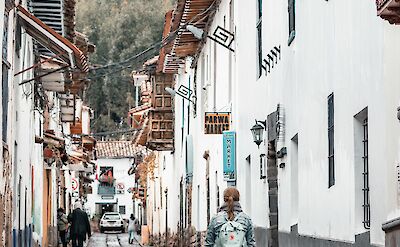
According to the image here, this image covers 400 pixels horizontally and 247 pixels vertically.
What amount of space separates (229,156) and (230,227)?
12006mm

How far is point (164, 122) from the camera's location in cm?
4594

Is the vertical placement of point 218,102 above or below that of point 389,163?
above

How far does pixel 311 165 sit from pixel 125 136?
10935 centimetres

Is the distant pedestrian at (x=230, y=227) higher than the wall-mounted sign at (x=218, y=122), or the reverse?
the wall-mounted sign at (x=218, y=122)

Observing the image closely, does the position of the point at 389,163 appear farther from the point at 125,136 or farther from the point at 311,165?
the point at 125,136

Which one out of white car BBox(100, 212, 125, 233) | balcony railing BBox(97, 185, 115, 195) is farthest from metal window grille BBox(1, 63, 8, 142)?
balcony railing BBox(97, 185, 115, 195)

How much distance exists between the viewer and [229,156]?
25500mm

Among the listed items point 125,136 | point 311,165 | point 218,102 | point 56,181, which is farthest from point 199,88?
point 125,136

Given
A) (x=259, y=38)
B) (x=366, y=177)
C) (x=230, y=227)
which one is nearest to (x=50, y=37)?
(x=259, y=38)

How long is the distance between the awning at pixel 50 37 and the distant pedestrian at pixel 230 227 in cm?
817

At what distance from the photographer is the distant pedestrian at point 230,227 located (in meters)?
13.5

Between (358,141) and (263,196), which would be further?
(263,196)

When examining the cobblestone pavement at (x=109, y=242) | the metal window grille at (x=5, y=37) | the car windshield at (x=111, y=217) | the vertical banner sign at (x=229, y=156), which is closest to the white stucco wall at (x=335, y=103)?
the vertical banner sign at (x=229, y=156)

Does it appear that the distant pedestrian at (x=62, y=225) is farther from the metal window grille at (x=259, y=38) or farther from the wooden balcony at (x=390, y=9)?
the wooden balcony at (x=390, y=9)
